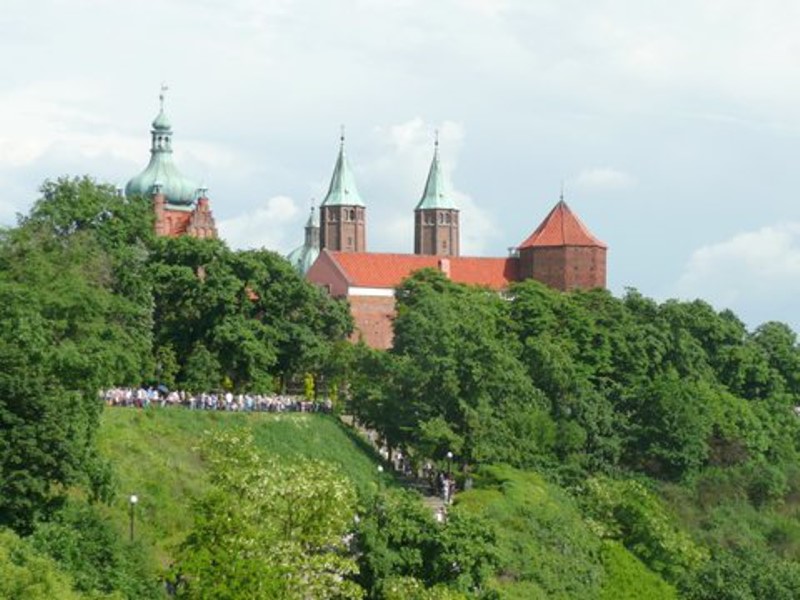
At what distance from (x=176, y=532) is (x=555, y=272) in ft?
199

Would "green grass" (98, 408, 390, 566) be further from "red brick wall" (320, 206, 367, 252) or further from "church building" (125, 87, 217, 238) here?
"red brick wall" (320, 206, 367, 252)

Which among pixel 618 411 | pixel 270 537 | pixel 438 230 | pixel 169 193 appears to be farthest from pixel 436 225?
pixel 270 537

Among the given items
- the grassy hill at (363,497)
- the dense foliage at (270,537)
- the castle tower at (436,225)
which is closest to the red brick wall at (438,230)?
the castle tower at (436,225)

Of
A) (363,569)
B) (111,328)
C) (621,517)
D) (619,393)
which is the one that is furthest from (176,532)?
(619,393)

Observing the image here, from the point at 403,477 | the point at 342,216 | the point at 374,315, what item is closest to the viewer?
the point at 403,477

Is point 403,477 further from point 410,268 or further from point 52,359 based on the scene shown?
point 410,268

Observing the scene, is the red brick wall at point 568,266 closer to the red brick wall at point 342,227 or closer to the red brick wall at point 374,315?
the red brick wall at point 374,315

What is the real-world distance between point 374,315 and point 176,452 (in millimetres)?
52504

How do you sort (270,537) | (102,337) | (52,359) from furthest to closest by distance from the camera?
(102,337)
(52,359)
(270,537)

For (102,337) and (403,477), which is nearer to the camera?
(102,337)

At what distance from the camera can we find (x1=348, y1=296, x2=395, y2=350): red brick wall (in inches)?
3999

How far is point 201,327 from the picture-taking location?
6594 cm

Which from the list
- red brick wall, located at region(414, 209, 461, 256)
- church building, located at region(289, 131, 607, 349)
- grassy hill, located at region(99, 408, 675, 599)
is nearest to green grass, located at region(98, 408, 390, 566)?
grassy hill, located at region(99, 408, 675, 599)

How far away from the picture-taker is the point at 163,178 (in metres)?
110
